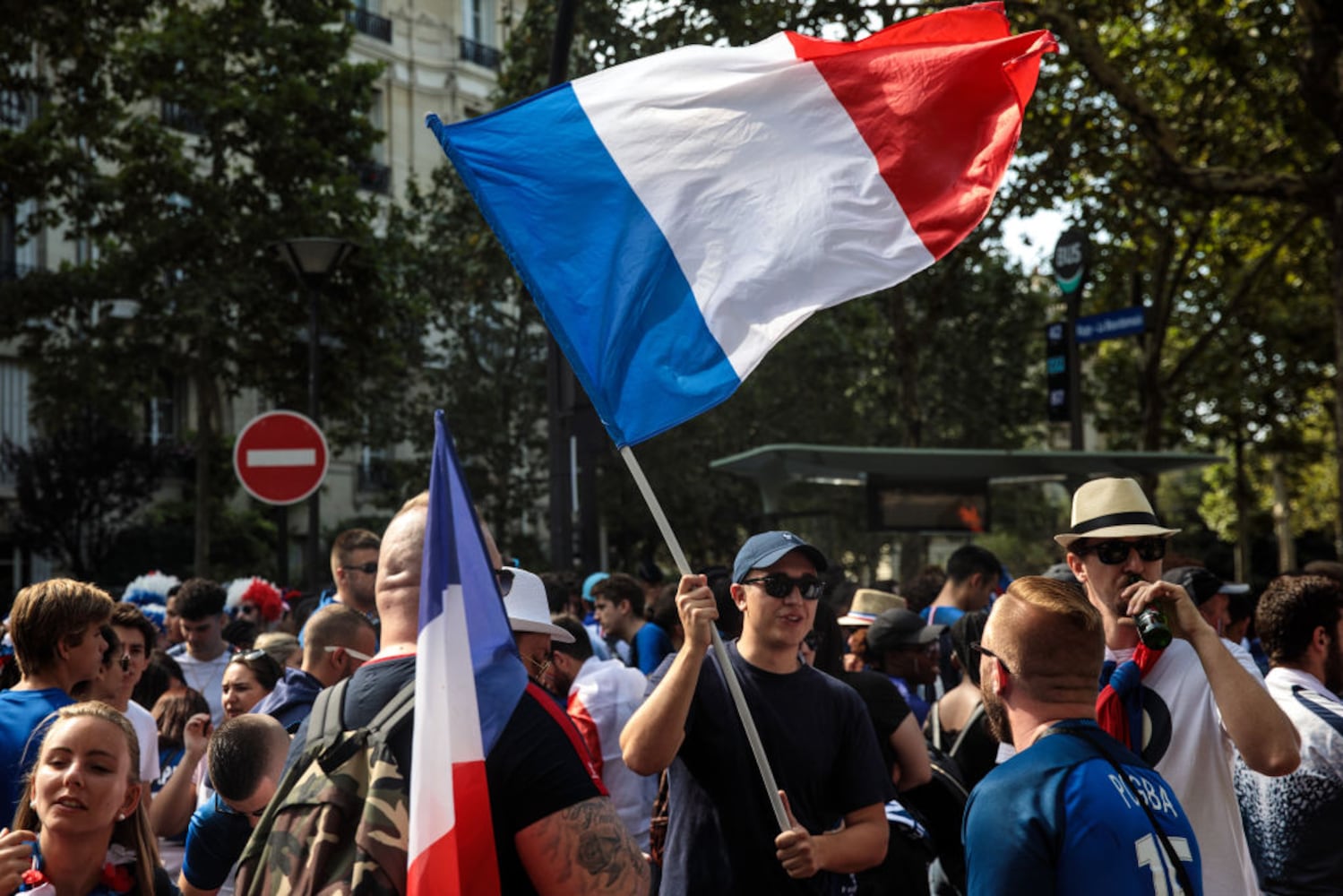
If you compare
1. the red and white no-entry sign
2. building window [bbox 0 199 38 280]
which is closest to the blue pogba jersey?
the red and white no-entry sign

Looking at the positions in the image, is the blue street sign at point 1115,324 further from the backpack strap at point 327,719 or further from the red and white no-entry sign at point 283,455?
the backpack strap at point 327,719

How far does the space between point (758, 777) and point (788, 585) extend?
1.79 feet

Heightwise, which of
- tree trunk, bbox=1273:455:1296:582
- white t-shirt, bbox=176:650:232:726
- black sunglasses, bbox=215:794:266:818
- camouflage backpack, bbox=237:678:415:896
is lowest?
tree trunk, bbox=1273:455:1296:582

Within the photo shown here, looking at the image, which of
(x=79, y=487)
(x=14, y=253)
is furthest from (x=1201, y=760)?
(x=14, y=253)

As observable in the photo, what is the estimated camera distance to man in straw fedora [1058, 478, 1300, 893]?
403 centimetres

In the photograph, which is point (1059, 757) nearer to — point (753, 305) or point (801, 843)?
point (801, 843)

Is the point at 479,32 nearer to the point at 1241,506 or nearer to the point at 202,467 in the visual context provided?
the point at 1241,506

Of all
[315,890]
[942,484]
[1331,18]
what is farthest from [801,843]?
[1331,18]

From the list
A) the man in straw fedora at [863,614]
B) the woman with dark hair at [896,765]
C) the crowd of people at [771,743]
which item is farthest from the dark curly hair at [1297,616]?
the man in straw fedora at [863,614]

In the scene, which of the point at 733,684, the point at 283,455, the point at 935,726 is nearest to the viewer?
the point at 733,684

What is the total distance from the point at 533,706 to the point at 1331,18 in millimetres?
13976

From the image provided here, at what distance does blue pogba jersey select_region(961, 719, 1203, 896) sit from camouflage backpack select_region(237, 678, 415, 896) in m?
1.15

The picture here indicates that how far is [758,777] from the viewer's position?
441 centimetres

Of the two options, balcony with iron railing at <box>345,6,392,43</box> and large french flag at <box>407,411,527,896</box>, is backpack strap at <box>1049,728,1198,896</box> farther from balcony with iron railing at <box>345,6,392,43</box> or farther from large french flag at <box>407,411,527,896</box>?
balcony with iron railing at <box>345,6,392,43</box>
